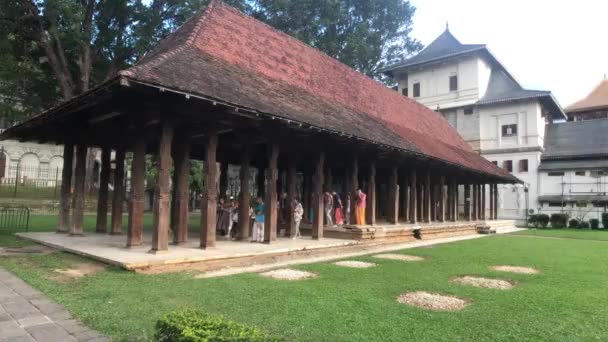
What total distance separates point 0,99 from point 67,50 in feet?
18.6

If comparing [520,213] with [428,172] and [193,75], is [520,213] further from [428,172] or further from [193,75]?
[193,75]

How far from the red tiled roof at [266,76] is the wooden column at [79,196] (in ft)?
11.9

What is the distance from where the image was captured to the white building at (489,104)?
3375 centimetres

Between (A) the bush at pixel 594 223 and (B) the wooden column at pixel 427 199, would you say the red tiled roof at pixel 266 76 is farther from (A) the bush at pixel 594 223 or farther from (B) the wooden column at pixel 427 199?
(A) the bush at pixel 594 223

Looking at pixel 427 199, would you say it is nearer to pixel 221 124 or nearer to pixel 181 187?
pixel 221 124

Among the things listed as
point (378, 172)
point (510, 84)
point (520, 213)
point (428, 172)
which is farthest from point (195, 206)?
point (510, 84)

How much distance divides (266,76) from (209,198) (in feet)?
17.0

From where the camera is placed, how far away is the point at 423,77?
37906mm

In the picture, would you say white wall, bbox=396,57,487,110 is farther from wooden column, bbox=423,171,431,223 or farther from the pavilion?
wooden column, bbox=423,171,431,223

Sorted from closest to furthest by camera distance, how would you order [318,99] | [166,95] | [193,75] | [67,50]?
[166,95], [193,75], [318,99], [67,50]

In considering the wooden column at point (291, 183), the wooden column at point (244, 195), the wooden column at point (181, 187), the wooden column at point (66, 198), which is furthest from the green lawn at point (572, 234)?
the wooden column at point (66, 198)

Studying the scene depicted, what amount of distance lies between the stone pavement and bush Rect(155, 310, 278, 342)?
1.20 metres

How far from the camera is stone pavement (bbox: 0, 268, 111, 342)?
460 cm

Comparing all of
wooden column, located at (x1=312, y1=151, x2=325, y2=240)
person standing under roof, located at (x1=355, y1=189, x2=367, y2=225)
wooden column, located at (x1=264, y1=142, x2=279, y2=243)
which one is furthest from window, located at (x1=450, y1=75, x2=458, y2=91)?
wooden column, located at (x1=264, y1=142, x2=279, y2=243)
